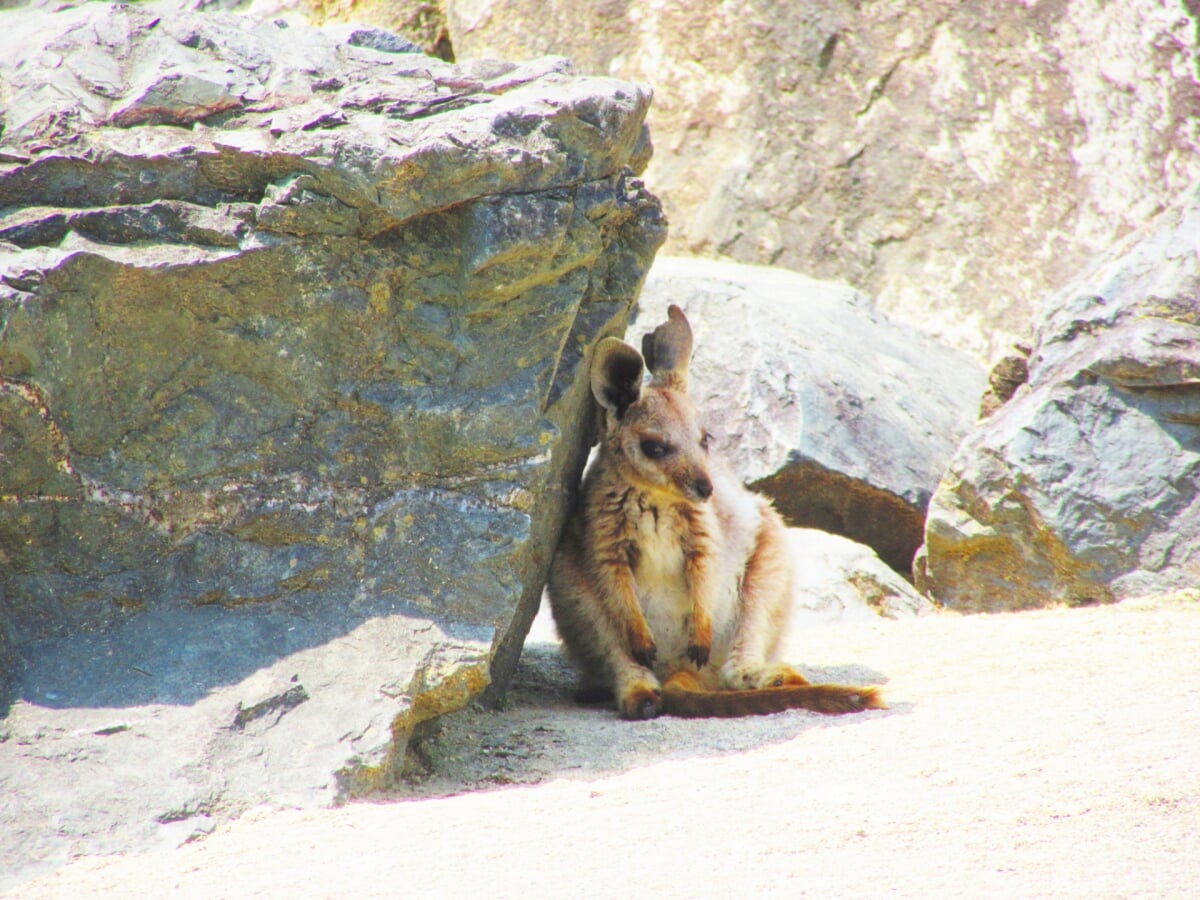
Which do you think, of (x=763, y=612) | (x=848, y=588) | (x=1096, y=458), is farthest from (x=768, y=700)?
(x=1096, y=458)

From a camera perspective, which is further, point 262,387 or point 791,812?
point 262,387

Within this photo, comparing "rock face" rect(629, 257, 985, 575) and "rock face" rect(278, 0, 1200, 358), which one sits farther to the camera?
"rock face" rect(278, 0, 1200, 358)

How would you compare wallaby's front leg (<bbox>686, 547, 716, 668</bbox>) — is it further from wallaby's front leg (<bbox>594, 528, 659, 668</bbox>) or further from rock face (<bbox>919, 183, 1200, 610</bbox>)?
rock face (<bbox>919, 183, 1200, 610</bbox>)

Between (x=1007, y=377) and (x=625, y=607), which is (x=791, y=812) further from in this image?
(x=1007, y=377)

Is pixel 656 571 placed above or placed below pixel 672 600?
above

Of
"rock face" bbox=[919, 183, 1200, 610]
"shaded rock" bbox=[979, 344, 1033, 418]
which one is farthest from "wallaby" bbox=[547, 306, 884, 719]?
"shaded rock" bbox=[979, 344, 1033, 418]

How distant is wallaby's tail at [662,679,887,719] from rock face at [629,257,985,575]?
2658 millimetres

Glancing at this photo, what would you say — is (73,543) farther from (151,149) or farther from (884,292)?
(884,292)

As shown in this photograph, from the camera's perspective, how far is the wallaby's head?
5809mm

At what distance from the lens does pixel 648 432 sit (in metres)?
5.97

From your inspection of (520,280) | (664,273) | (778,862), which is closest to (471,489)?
(520,280)

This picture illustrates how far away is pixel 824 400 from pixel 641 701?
3355mm

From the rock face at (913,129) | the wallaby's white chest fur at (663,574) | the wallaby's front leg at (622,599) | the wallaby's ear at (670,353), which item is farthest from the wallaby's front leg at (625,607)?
the rock face at (913,129)

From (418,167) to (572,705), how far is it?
2.88 metres
